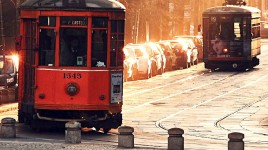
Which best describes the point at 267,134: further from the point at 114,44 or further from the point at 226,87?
the point at 226,87

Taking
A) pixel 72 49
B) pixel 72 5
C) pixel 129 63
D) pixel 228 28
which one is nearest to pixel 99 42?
pixel 72 49

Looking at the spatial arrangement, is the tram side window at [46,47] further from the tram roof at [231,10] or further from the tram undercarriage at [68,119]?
the tram roof at [231,10]

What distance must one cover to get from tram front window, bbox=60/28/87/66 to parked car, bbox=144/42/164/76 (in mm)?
23816

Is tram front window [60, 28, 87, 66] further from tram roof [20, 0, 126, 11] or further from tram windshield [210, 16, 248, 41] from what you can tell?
tram windshield [210, 16, 248, 41]

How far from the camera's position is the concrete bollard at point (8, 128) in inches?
936

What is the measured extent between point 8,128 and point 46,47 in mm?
2185

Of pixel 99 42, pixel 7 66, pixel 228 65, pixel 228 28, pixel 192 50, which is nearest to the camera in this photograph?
pixel 99 42

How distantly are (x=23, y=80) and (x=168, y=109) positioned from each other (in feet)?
29.2

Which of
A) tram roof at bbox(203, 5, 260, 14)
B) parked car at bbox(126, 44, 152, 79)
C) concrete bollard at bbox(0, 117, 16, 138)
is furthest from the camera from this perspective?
tram roof at bbox(203, 5, 260, 14)

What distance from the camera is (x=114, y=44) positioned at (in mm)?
25188

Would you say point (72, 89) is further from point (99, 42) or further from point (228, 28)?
point (228, 28)

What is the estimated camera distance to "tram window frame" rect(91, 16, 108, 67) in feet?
81.6

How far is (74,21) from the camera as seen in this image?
2472 cm

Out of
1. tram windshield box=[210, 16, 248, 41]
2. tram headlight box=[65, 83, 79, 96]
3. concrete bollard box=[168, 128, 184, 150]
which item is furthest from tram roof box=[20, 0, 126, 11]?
tram windshield box=[210, 16, 248, 41]
